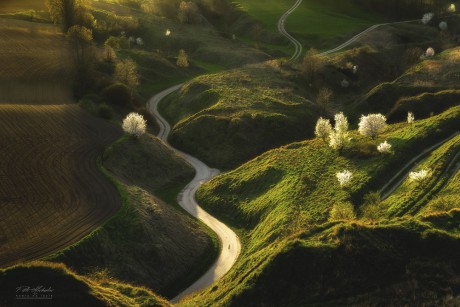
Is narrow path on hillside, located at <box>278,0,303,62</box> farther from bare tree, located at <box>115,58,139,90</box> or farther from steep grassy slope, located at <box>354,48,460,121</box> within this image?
bare tree, located at <box>115,58,139,90</box>

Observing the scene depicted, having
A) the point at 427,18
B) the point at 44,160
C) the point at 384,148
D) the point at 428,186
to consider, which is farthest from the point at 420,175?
the point at 427,18

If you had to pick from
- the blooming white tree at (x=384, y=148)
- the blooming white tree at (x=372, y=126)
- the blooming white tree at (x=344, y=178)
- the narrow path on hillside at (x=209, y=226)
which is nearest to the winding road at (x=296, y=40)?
the narrow path on hillside at (x=209, y=226)

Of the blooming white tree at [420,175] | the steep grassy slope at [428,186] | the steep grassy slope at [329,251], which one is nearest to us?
the steep grassy slope at [329,251]

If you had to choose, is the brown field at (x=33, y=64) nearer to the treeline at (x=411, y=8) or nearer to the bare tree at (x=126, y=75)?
the bare tree at (x=126, y=75)

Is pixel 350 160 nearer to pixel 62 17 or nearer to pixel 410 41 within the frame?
pixel 62 17

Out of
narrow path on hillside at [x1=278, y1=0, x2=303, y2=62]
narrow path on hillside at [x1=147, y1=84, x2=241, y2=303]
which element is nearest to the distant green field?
narrow path on hillside at [x1=278, y1=0, x2=303, y2=62]

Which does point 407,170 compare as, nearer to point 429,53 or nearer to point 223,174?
point 223,174

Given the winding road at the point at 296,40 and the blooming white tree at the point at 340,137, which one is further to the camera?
the winding road at the point at 296,40
